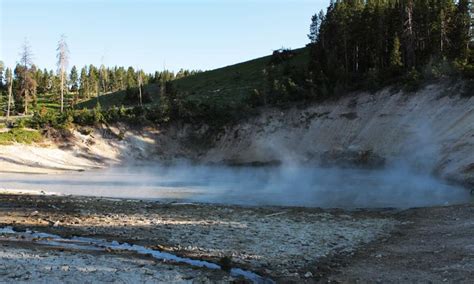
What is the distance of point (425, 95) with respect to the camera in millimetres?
48188

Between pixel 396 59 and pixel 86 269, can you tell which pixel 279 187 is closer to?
pixel 86 269

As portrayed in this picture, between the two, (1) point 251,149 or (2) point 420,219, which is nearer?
(2) point 420,219

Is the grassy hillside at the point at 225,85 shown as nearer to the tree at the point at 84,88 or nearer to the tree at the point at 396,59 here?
the tree at the point at 396,59

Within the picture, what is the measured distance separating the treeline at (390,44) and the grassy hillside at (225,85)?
7.58 m

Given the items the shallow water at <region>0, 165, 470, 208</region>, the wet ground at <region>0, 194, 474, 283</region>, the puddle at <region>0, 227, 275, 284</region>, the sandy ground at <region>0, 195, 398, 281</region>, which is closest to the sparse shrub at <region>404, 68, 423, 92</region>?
the shallow water at <region>0, 165, 470, 208</region>

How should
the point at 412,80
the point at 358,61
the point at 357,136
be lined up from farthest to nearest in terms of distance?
1. the point at 358,61
2. the point at 412,80
3. the point at 357,136

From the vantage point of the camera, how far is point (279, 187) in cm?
3562

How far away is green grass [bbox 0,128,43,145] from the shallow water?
11050 mm

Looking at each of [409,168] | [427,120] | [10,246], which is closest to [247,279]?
[10,246]

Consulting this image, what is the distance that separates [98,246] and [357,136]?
39.1m

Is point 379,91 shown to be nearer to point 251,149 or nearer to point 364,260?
point 251,149

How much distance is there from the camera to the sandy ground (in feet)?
47.9

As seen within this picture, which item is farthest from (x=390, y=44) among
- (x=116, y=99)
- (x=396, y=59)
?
(x=116, y=99)

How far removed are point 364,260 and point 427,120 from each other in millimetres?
34842
